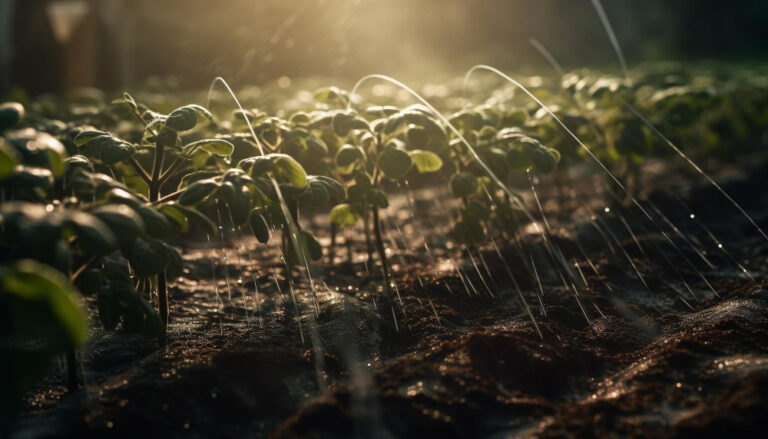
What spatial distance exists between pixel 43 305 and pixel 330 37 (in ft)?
54.2

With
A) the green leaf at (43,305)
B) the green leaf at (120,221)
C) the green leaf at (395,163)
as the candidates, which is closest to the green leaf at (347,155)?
the green leaf at (395,163)

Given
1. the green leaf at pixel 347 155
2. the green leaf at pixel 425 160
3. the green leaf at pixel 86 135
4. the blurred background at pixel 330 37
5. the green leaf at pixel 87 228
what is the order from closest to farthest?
the green leaf at pixel 87 228 → the green leaf at pixel 86 135 → the green leaf at pixel 347 155 → the green leaf at pixel 425 160 → the blurred background at pixel 330 37

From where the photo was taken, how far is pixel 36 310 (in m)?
1.05

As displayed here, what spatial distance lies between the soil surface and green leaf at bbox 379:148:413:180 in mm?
557

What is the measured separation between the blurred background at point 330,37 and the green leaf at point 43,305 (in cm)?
960

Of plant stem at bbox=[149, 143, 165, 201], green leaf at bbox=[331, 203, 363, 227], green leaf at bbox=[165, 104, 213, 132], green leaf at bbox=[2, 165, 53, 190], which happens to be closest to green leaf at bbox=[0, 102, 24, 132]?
green leaf at bbox=[2, 165, 53, 190]

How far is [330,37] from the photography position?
1678 cm

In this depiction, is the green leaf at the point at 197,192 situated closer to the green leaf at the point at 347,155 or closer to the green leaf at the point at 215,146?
the green leaf at the point at 215,146

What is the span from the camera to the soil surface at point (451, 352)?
5.33 ft

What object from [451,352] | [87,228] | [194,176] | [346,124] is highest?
[346,124]

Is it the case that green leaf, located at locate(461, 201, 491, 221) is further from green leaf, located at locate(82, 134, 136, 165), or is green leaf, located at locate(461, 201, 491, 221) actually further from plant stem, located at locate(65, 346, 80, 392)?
plant stem, located at locate(65, 346, 80, 392)

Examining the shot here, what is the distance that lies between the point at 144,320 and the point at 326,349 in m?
0.60

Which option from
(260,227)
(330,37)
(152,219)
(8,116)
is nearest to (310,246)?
(260,227)

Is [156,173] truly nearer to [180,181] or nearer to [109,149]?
[109,149]
